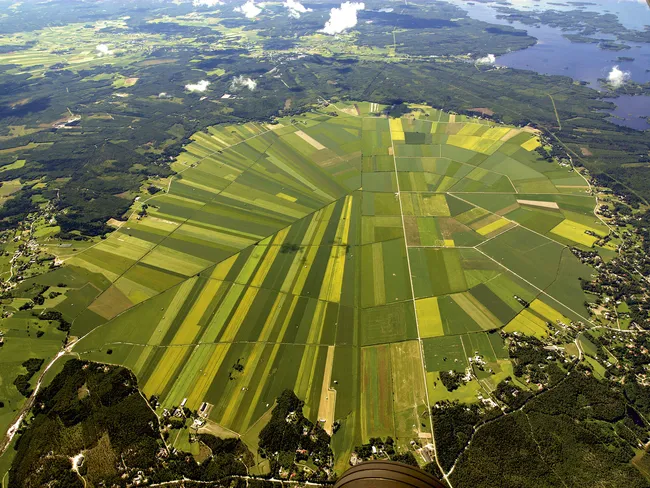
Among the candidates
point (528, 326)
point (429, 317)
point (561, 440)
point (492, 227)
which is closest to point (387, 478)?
point (561, 440)

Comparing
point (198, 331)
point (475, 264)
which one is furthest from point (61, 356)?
point (475, 264)

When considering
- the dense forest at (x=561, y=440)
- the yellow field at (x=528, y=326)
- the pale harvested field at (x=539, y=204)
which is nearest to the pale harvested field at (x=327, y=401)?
the dense forest at (x=561, y=440)

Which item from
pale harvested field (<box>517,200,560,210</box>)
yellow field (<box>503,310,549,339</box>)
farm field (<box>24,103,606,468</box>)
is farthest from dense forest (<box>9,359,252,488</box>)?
pale harvested field (<box>517,200,560,210</box>)

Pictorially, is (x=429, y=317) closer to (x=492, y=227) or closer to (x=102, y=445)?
(x=492, y=227)

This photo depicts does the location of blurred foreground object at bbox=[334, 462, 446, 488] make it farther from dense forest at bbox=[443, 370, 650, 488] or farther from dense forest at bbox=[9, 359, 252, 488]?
dense forest at bbox=[9, 359, 252, 488]

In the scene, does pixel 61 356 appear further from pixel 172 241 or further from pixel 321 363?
pixel 321 363

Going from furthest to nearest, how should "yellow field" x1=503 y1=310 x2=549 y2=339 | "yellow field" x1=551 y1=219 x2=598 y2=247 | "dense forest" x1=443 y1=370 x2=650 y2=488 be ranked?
"yellow field" x1=551 y1=219 x2=598 y2=247, "yellow field" x1=503 y1=310 x2=549 y2=339, "dense forest" x1=443 y1=370 x2=650 y2=488
